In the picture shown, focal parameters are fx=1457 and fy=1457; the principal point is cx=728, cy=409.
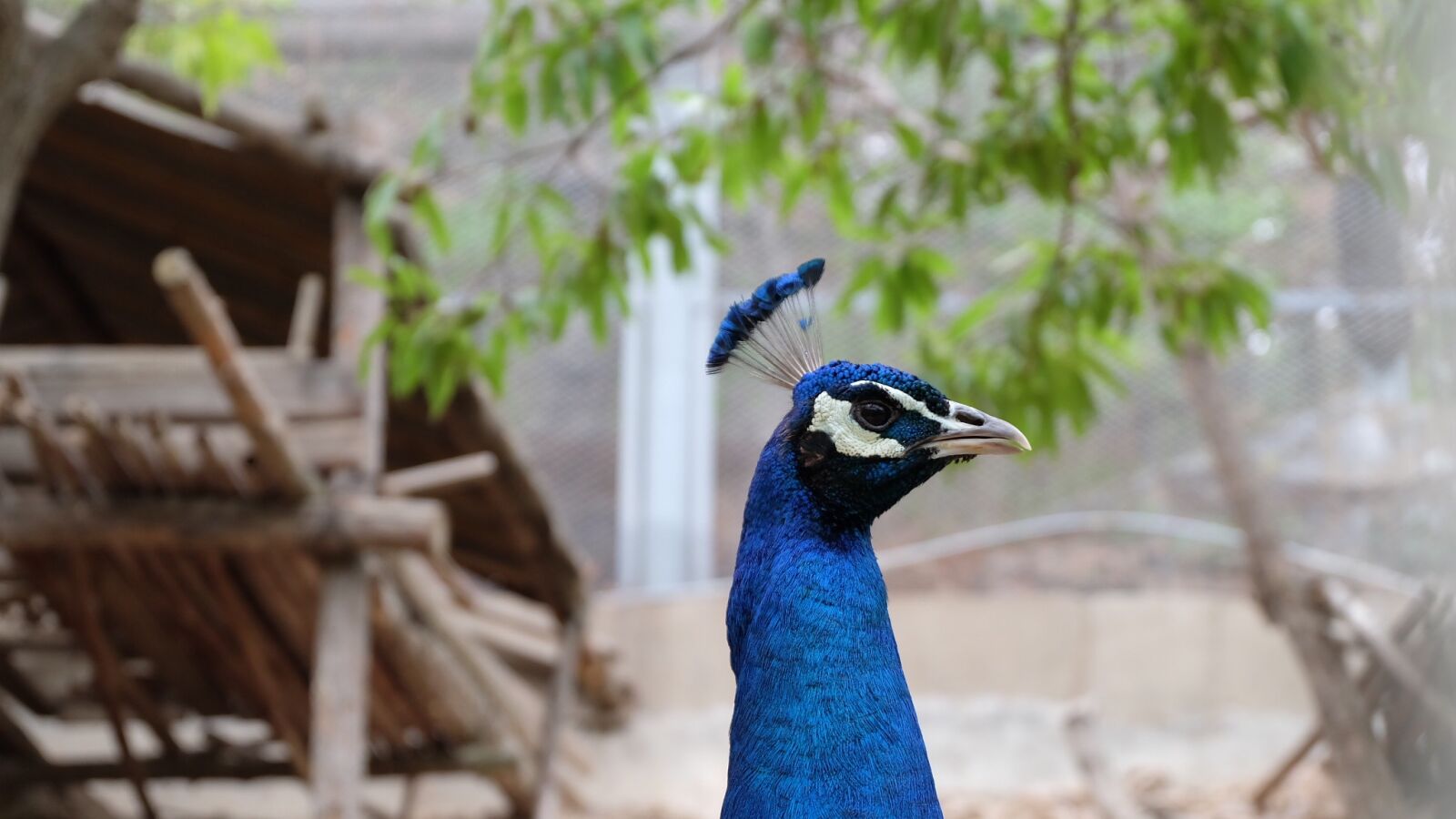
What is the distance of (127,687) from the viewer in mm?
4234

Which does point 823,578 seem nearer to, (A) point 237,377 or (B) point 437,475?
(A) point 237,377

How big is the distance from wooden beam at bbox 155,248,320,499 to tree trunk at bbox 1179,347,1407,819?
262cm

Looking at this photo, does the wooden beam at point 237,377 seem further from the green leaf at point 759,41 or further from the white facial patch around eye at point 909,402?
the white facial patch around eye at point 909,402

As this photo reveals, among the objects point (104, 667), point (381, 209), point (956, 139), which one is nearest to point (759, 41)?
point (956, 139)

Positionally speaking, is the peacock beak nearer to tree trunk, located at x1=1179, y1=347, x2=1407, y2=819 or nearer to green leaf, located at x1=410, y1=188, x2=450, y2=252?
green leaf, located at x1=410, y1=188, x2=450, y2=252

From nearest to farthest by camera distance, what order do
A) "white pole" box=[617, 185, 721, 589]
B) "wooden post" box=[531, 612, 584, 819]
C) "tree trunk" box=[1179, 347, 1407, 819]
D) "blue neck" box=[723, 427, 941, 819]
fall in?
1. "blue neck" box=[723, 427, 941, 819]
2. "tree trunk" box=[1179, 347, 1407, 819]
3. "wooden post" box=[531, 612, 584, 819]
4. "white pole" box=[617, 185, 721, 589]

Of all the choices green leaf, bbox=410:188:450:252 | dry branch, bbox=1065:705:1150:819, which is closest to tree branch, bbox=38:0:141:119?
green leaf, bbox=410:188:450:252

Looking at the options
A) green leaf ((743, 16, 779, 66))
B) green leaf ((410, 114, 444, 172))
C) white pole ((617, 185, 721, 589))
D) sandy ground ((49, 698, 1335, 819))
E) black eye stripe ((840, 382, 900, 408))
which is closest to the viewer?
black eye stripe ((840, 382, 900, 408))

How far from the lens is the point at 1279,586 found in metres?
4.37

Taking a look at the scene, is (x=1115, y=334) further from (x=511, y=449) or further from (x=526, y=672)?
(x=526, y=672)

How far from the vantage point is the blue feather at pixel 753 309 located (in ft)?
4.58

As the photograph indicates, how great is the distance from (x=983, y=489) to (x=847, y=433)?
17.8 feet

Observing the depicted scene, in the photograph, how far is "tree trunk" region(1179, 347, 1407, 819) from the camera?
4.01 metres

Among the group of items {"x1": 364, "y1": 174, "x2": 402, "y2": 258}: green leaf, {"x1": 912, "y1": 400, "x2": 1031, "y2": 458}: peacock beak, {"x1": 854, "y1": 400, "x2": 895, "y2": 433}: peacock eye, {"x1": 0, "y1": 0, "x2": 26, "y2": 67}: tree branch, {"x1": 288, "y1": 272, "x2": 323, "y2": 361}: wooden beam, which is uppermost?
{"x1": 0, "y1": 0, "x2": 26, "y2": 67}: tree branch
